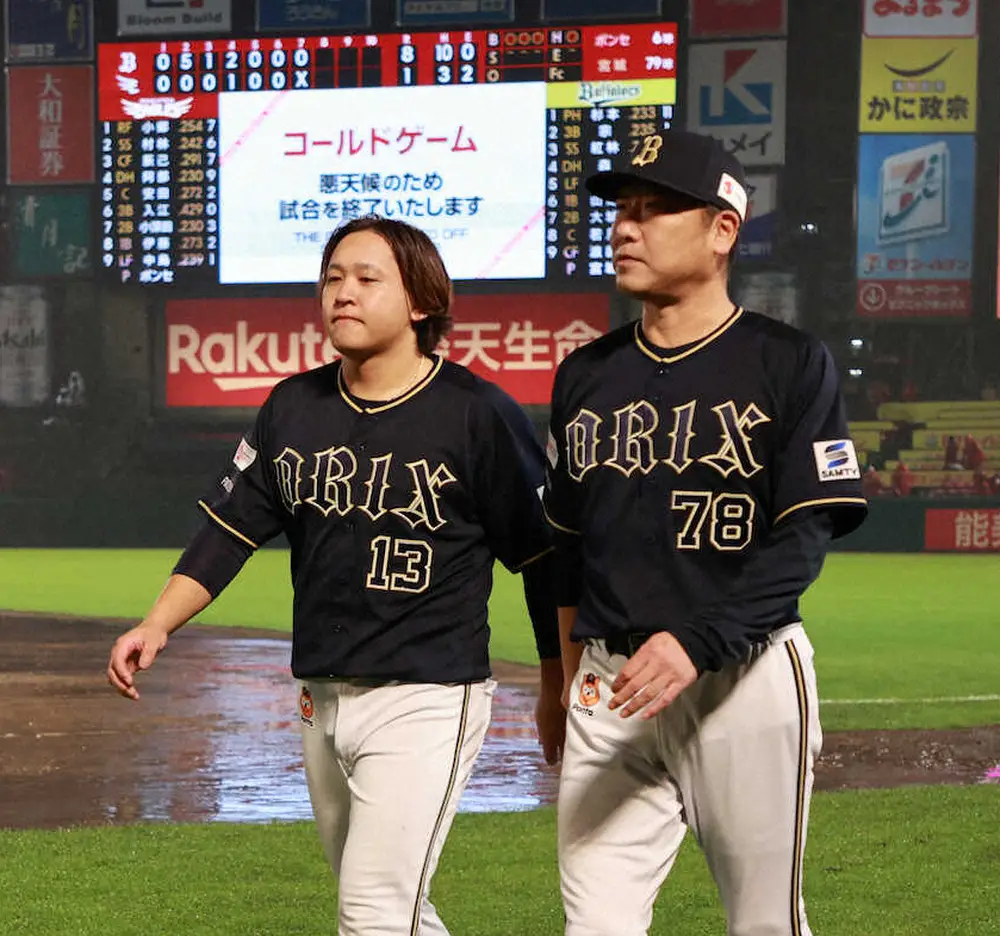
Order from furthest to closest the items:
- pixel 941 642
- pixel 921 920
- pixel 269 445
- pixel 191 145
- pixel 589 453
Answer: pixel 191 145
pixel 941 642
pixel 921 920
pixel 269 445
pixel 589 453

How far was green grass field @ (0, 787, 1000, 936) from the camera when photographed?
14.6ft

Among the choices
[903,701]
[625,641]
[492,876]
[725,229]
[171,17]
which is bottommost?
[903,701]

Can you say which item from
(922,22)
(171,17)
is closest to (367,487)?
(171,17)

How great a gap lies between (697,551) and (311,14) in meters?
15.6

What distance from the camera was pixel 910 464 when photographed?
728 inches

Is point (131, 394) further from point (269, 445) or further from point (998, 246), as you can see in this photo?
point (269, 445)

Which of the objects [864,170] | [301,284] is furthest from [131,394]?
[864,170]

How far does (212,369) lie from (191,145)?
2.56m

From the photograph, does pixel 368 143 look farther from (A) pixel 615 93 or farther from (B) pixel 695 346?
(B) pixel 695 346

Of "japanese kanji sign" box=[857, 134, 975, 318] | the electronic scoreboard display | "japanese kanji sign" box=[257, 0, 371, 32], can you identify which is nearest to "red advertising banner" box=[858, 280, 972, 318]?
"japanese kanji sign" box=[857, 134, 975, 318]

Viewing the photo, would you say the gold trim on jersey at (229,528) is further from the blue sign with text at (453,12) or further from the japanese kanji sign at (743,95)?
the japanese kanji sign at (743,95)

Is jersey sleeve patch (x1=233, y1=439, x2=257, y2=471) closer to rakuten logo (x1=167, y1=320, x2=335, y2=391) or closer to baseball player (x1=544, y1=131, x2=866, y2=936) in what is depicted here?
baseball player (x1=544, y1=131, x2=866, y2=936)

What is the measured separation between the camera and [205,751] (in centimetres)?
731

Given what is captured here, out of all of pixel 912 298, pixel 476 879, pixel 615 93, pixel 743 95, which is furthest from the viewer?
pixel 912 298
